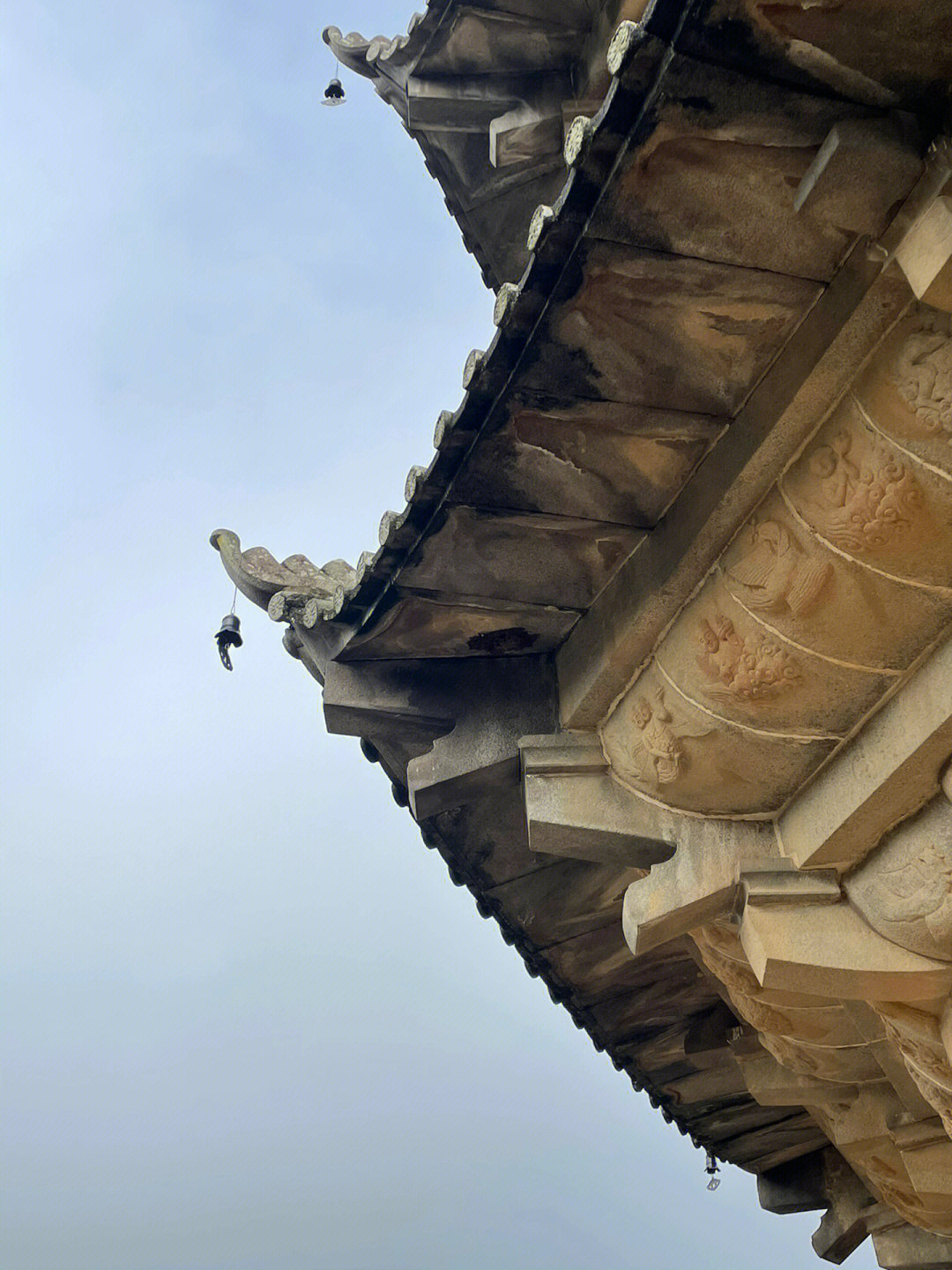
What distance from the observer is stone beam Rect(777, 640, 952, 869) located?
407cm

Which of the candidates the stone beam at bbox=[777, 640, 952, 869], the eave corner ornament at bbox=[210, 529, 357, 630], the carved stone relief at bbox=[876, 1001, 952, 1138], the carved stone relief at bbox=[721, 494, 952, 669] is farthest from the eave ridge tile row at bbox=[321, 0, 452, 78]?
the carved stone relief at bbox=[876, 1001, 952, 1138]

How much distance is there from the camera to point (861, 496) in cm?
383

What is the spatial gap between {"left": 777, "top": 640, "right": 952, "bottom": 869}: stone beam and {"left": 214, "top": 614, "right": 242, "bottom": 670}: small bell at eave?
7.83 ft

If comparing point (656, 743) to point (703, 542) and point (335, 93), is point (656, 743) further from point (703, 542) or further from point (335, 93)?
point (335, 93)

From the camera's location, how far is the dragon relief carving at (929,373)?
3.55m

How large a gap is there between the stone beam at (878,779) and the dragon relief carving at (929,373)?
790 millimetres

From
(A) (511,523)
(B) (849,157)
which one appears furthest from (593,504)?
(B) (849,157)

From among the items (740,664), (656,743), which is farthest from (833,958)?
(740,664)

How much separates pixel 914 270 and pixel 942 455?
0.58 meters

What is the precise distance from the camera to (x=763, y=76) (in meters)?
3.13

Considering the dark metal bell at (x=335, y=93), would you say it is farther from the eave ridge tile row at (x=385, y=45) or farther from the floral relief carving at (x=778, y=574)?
the floral relief carving at (x=778, y=574)

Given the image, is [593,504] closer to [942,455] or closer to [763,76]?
[942,455]

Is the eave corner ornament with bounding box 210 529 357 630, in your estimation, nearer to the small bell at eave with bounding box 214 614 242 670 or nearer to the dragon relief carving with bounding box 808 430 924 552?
the small bell at eave with bounding box 214 614 242 670

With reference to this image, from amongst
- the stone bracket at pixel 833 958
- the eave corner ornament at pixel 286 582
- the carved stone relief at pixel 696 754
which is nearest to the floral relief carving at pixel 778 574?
the carved stone relief at pixel 696 754
